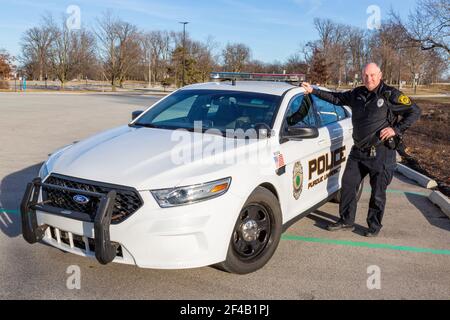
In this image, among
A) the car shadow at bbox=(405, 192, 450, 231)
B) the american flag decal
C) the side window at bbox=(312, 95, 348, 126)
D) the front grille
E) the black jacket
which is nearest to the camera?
the front grille

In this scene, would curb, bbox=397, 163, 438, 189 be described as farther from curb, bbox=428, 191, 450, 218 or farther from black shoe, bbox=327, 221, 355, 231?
black shoe, bbox=327, 221, 355, 231

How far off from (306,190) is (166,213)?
74.1 inches

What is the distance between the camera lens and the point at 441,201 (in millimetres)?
5836

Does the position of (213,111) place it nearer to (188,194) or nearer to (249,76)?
(249,76)

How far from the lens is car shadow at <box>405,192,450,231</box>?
5.28 m

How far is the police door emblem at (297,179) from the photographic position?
13.7 feet

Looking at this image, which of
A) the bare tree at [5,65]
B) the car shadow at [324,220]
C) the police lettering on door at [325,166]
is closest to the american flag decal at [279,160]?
the police lettering on door at [325,166]

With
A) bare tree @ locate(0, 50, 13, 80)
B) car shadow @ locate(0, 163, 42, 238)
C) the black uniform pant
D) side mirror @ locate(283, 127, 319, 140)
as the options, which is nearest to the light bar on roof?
the black uniform pant

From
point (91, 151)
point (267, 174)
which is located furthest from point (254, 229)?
point (91, 151)

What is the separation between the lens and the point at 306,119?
15.4 feet

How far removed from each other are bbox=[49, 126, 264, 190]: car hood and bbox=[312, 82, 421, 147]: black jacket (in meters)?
1.59

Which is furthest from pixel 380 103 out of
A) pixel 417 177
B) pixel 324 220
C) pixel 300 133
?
pixel 417 177

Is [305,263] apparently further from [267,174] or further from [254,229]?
[267,174]

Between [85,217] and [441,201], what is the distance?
4.81 metres
